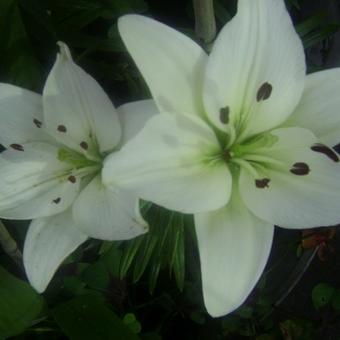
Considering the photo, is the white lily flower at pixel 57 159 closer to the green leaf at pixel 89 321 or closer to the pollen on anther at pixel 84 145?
the pollen on anther at pixel 84 145

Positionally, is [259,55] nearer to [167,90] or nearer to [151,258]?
[167,90]

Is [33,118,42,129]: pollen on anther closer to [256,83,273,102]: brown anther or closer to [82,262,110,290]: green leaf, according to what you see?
[256,83,273,102]: brown anther

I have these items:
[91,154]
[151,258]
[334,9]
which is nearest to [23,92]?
[91,154]

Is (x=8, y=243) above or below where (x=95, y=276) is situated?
above

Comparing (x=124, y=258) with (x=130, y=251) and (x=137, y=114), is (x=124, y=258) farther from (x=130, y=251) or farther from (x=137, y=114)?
(x=137, y=114)

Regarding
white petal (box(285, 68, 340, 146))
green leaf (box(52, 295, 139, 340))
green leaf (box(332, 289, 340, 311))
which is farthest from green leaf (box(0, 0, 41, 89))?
green leaf (box(332, 289, 340, 311))

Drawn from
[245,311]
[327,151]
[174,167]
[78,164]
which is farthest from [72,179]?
[245,311]

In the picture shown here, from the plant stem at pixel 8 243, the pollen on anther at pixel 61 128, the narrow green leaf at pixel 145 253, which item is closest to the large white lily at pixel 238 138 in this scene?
the pollen on anther at pixel 61 128
